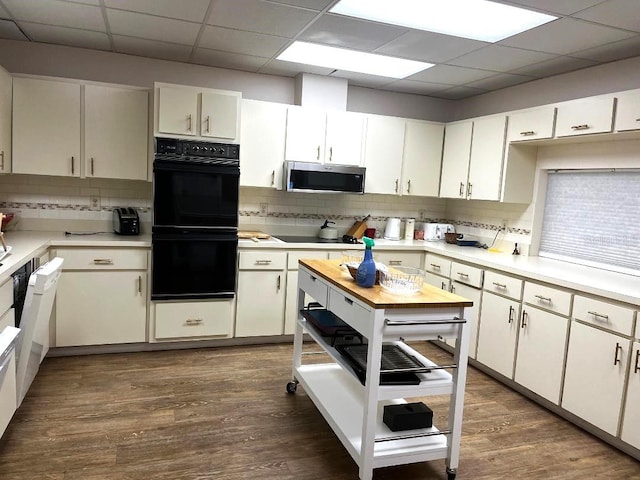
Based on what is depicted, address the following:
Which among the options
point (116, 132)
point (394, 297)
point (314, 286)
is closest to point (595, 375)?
point (394, 297)

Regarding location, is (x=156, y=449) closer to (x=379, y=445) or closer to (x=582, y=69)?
(x=379, y=445)

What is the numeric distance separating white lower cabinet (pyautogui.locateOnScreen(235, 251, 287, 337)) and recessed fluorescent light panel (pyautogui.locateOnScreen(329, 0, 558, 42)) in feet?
6.85

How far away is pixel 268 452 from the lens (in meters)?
2.57

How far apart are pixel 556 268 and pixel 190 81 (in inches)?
137

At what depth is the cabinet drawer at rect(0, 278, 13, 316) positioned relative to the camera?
2.45m

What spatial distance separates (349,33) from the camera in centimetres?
329

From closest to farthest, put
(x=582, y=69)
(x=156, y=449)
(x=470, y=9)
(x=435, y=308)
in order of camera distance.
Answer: (x=435, y=308) → (x=156, y=449) → (x=470, y=9) → (x=582, y=69)

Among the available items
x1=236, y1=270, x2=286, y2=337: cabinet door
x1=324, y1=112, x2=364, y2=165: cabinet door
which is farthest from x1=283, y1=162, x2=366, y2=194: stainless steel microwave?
x1=236, y1=270, x2=286, y2=337: cabinet door

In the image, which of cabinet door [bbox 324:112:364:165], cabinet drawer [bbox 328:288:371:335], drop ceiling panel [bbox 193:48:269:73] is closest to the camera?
cabinet drawer [bbox 328:288:371:335]

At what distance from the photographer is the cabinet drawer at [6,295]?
8.02 feet

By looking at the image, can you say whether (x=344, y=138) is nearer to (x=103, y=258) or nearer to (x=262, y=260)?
(x=262, y=260)

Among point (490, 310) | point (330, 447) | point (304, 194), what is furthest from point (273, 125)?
point (330, 447)

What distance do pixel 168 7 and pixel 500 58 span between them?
7.99 ft

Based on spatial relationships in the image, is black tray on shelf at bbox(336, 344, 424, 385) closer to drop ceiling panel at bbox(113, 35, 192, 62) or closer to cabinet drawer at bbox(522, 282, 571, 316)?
cabinet drawer at bbox(522, 282, 571, 316)
